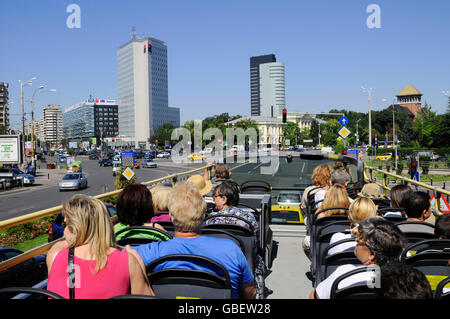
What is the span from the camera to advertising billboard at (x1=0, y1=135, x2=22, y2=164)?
130 feet

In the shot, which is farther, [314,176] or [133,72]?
[133,72]

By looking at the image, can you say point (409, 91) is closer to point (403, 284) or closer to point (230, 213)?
point (230, 213)

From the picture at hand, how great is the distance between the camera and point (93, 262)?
270 cm

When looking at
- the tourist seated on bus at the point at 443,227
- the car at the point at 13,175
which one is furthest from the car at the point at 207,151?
the tourist seated on bus at the point at 443,227

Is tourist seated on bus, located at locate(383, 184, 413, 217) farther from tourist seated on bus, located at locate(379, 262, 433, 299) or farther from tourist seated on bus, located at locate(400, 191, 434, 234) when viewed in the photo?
tourist seated on bus, located at locate(379, 262, 433, 299)

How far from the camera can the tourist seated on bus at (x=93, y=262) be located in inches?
105

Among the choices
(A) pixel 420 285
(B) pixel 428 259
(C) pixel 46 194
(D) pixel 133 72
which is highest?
(D) pixel 133 72

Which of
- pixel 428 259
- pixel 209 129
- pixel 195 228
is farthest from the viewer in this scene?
pixel 209 129

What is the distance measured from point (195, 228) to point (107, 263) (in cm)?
63

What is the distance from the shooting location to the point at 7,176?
3928 centimetres

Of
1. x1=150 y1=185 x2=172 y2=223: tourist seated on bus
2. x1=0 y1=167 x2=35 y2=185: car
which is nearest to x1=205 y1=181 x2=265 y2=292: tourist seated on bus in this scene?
x1=150 y1=185 x2=172 y2=223: tourist seated on bus

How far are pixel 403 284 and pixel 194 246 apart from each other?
53.6 inches
